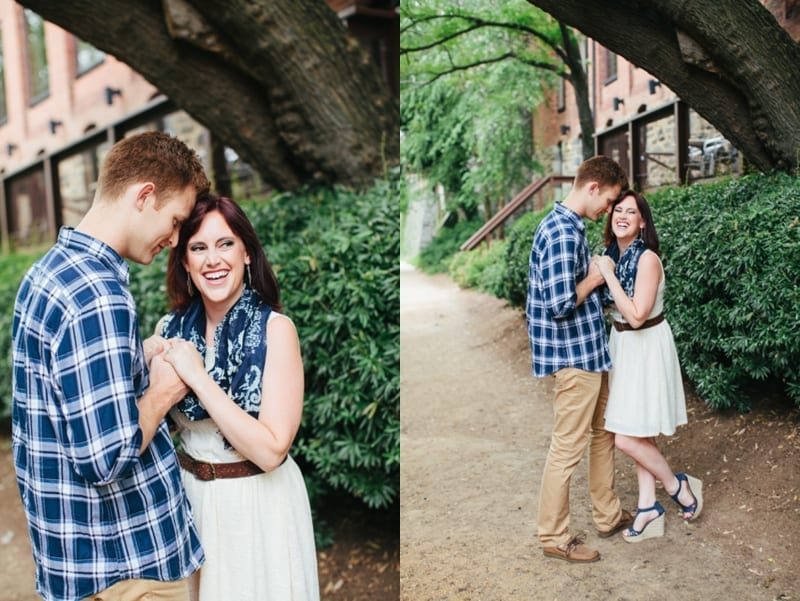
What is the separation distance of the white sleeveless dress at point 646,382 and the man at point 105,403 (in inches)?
44.7

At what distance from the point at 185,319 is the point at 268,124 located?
2623 millimetres

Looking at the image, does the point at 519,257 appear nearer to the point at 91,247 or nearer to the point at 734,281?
the point at 734,281

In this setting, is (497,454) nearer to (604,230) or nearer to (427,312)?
(427,312)

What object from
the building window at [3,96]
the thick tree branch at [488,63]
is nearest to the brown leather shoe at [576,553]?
the thick tree branch at [488,63]

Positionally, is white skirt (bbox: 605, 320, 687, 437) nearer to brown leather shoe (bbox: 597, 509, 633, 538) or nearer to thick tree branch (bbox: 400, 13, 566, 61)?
brown leather shoe (bbox: 597, 509, 633, 538)

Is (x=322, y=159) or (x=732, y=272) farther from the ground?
(x=322, y=159)

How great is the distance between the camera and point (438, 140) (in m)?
2.28

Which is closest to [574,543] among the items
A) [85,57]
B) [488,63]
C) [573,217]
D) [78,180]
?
[573,217]

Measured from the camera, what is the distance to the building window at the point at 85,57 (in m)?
13.3

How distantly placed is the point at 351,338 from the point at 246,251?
159 centimetres

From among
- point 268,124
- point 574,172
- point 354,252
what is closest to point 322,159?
point 268,124

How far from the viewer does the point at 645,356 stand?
1.92 metres

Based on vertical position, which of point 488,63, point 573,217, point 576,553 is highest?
point 488,63

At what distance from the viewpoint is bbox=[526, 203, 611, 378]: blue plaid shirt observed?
6.50ft
